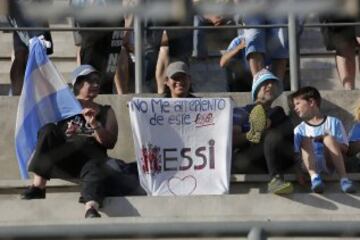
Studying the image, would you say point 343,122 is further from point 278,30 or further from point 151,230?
point 151,230

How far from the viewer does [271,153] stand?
27.9ft

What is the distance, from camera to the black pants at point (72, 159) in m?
8.35

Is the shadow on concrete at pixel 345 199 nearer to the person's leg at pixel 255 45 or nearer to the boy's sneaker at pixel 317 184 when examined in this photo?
the boy's sneaker at pixel 317 184

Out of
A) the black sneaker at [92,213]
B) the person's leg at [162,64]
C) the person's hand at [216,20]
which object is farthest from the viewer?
the person's hand at [216,20]

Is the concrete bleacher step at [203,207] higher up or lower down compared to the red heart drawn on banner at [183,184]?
lower down

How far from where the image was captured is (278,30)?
9.95 metres

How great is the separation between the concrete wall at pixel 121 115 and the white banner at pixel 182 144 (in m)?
0.45

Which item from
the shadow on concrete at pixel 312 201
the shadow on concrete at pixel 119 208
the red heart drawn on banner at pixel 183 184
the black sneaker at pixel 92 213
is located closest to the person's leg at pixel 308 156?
the shadow on concrete at pixel 312 201

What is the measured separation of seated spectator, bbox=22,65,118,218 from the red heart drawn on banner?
0.42 meters

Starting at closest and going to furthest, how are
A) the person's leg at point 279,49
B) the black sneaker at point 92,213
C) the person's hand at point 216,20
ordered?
the black sneaker at point 92,213 < the person's leg at point 279,49 < the person's hand at point 216,20

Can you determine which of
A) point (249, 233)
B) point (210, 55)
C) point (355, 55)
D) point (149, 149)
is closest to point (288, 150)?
point (149, 149)

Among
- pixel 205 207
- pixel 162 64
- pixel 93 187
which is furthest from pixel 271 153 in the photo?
pixel 162 64

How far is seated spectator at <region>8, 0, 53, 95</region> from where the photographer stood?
9.77m

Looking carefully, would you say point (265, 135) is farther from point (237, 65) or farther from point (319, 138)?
point (237, 65)
